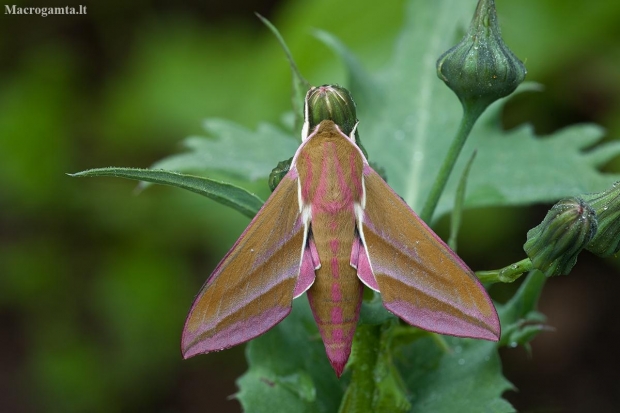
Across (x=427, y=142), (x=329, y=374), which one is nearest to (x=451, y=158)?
(x=329, y=374)

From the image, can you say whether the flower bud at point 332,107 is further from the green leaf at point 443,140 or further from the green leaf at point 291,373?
the green leaf at point 443,140

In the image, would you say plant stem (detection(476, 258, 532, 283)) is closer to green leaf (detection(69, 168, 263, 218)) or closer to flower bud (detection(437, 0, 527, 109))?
flower bud (detection(437, 0, 527, 109))

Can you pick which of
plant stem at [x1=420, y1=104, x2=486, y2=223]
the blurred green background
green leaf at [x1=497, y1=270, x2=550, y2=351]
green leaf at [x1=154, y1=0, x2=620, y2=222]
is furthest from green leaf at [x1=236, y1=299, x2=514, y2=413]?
the blurred green background

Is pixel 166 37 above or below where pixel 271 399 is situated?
above

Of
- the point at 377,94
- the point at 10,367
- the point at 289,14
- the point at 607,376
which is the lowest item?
the point at 607,376

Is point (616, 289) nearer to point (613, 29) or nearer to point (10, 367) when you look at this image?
point (613, 29)

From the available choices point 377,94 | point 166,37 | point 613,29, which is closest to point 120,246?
point 166,37
